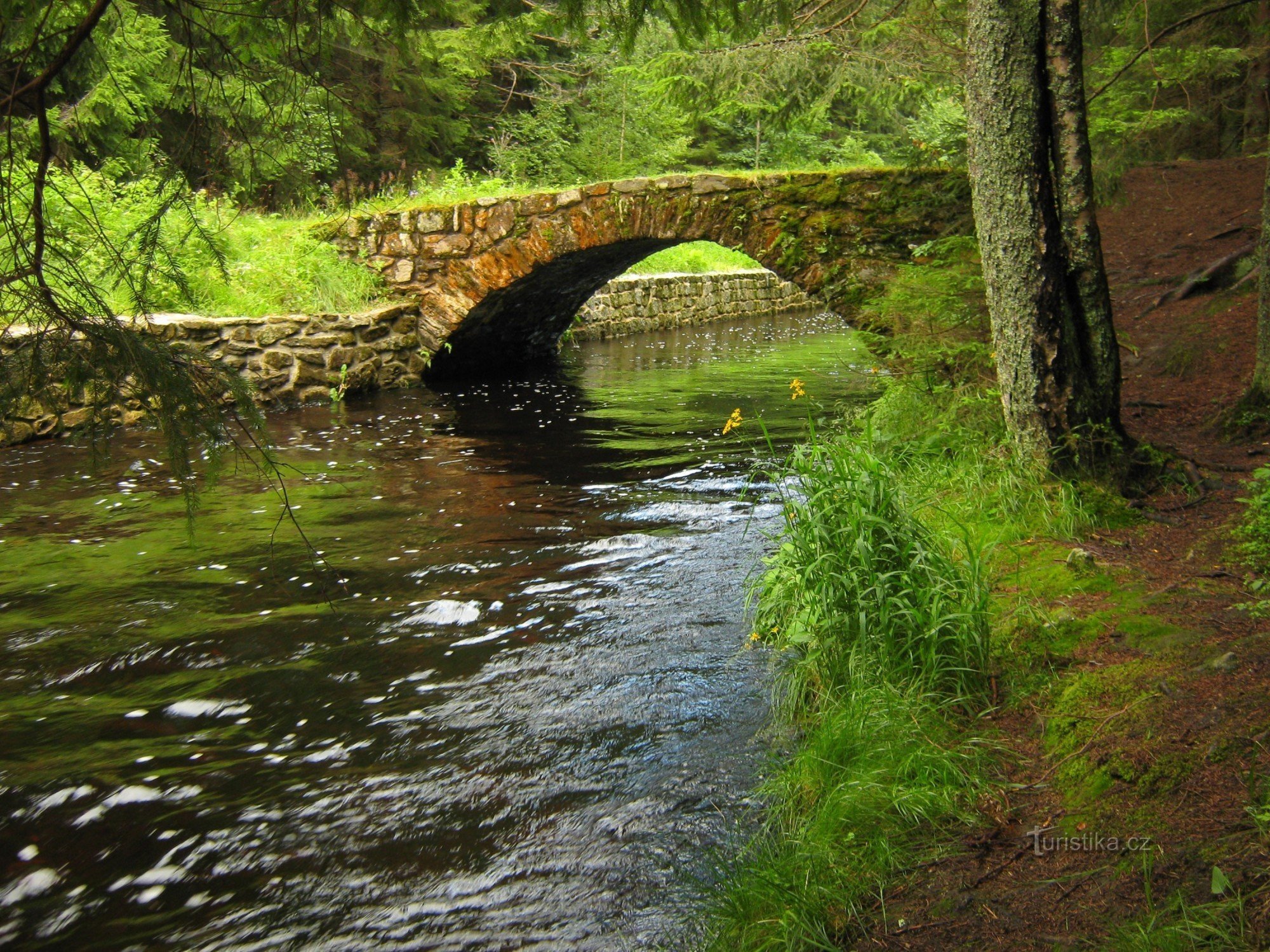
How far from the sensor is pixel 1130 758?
8.72ft

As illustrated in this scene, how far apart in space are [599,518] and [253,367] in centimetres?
606

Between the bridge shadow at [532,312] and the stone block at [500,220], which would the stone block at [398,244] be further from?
the stone block at [500,220]

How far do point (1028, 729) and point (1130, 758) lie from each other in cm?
45

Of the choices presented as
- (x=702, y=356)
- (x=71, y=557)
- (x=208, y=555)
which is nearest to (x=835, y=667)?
(x=208, y=555)

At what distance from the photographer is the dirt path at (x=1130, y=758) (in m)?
2.19

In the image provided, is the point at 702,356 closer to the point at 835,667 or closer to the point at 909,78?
the point at 909,78

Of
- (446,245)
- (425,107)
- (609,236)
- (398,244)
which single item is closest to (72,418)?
(398,244)

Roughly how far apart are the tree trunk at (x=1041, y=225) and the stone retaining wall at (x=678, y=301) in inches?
497

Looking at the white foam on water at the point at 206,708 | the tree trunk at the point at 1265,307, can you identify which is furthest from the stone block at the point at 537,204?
the white foam on water at the point at 206,708

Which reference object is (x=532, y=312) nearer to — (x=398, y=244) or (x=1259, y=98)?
(x=398, y=244)

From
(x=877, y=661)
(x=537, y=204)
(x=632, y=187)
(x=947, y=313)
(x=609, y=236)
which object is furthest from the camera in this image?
(x=537, y=204)

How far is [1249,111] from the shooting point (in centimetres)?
1046

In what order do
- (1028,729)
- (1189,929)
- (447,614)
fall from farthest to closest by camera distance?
(447,614)
(1028,729)
(1189,929)

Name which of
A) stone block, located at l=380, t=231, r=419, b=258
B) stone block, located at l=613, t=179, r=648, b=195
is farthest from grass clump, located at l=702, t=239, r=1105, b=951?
stone block, located at l=380, t=231, r=419, b=258
